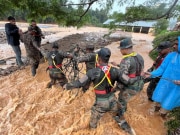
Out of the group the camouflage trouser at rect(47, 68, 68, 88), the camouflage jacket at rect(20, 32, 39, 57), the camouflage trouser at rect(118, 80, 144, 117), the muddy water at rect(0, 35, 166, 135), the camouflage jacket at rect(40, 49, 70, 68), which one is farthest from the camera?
the camouflage jacket at rect(20, 32, 39, 57)

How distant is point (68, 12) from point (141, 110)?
394 centimetres

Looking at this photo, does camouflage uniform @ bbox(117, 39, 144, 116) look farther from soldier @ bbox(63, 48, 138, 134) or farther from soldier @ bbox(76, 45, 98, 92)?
soldier @ bbox(76, 45, 98, 92)

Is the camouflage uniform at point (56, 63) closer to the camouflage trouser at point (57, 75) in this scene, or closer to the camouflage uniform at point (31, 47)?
the camouflage trouser at point (57, 75)

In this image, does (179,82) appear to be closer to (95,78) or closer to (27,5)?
(95,78)

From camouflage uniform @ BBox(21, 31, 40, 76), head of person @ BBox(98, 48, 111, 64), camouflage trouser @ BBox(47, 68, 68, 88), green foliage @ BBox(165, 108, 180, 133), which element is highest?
head of person @ BBox(98, 48, 111, 64)

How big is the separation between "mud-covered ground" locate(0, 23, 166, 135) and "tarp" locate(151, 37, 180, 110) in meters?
0.53

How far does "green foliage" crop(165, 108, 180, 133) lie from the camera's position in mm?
3045

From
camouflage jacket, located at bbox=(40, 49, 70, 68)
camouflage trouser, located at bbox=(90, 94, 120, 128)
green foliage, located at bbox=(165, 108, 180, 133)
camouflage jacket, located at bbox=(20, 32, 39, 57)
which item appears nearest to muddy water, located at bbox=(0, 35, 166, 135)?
green foliage, located at bbox=(165, 108, 180, 133)

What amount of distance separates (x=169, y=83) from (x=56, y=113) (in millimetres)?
2288

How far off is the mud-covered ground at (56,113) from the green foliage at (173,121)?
115 millimetres

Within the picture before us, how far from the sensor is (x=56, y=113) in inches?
138

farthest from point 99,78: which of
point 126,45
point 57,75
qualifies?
point 57,75

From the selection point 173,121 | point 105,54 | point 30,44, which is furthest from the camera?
point 30,44

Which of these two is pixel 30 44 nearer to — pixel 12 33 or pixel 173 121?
pixel 12 33
